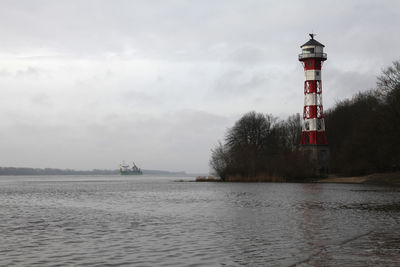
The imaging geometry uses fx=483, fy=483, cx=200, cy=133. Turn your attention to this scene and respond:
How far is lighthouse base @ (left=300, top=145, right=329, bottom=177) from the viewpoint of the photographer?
8006cm

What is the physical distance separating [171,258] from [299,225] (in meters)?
8.75

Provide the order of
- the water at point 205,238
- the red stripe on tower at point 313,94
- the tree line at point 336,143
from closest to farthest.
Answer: the water at point 205,238
the tree line at point 336,143
the red stripe on tower at point 313,94

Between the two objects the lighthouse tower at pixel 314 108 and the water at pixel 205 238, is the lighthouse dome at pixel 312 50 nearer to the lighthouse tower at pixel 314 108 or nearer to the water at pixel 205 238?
the lighthouse tower at pixel 314 108

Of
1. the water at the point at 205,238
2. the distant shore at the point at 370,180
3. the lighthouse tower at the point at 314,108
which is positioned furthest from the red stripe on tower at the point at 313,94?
the water at the point at 205,238

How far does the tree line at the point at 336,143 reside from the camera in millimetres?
60750

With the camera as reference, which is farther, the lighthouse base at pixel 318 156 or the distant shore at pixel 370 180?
the lighthouse base at pixel 318 156

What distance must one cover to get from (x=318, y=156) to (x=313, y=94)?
413 inches

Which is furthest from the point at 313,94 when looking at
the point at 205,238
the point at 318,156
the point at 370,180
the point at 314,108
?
the point at 205,238

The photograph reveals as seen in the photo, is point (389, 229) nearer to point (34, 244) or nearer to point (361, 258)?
point (361, 258)

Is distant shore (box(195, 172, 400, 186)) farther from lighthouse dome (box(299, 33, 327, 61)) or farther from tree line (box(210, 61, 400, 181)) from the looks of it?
lighthouse dome (box(299, 33, 327, 61))

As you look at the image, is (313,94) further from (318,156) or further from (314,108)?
(318,156)

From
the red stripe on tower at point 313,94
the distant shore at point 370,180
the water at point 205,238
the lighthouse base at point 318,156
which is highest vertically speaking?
the red stripe on tower at point 313,94

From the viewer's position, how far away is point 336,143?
294 ft

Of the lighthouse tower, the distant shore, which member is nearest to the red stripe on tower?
the lighthouse tower
